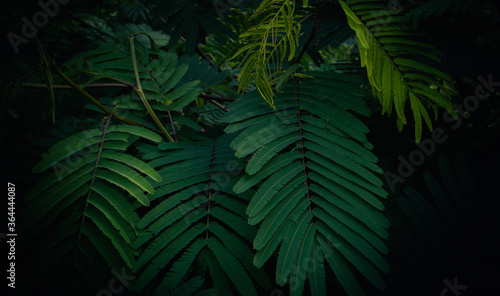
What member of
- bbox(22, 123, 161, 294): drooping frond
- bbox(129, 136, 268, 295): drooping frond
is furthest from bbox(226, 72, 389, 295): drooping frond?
bbox(22, 123, 161, 294): drooping frond

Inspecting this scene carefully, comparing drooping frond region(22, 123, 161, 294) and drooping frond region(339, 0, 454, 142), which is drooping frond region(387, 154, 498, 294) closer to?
drooping frond region(339, 0, 454, 142)

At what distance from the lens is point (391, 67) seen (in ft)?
2.90

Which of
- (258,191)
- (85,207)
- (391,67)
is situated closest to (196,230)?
(258,191)

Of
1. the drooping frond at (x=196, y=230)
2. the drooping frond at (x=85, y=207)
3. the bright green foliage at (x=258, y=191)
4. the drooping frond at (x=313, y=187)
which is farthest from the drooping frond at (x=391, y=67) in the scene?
the drooping frond at (x=85, y=207)

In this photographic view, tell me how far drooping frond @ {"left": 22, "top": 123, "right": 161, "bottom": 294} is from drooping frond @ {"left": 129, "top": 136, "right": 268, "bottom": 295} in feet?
0.23

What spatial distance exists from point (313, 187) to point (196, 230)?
18.2 inches

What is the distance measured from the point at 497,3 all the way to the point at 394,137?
31.8 inches

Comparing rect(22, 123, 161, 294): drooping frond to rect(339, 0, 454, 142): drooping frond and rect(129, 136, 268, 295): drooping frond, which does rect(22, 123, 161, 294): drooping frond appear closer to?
rect(129, 136, 268, 295): drooping frond

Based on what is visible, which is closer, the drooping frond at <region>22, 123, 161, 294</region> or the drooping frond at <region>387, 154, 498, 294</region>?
the drooping frond at <region>22, 123, 161, 294</region>

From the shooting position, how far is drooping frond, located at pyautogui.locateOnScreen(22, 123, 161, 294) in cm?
85

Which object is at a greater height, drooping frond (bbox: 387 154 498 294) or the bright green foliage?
the bright green foliage

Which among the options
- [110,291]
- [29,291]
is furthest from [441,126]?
[29,291]

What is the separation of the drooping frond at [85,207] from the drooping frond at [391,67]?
87cm

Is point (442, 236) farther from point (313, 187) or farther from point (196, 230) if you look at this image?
point (196, 230)
